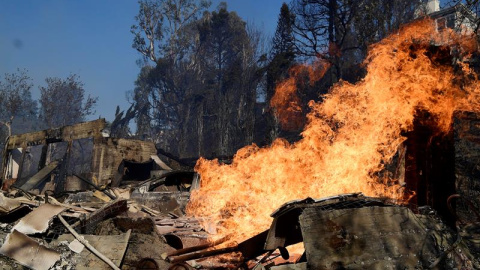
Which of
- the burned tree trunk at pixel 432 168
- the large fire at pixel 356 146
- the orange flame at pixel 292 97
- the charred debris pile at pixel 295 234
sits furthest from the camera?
the orange flame at pixel 292 97

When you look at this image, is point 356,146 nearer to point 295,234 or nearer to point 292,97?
point 295,234

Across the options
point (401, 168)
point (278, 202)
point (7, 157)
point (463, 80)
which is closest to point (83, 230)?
point (278, 202)

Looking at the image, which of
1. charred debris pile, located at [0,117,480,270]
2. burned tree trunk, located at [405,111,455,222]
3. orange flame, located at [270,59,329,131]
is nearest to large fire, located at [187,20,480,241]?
burned tree trunk, located at [405,111,455,222]

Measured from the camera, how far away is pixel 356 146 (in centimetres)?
815

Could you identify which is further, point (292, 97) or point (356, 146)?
point (292, 97)

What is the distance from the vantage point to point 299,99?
25688 mm

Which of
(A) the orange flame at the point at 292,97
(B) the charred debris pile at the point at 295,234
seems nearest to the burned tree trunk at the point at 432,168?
(B) the charred debris pile at the point at 295,234

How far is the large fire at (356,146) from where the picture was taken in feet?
21.6

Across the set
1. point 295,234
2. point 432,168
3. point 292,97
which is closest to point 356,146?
point 432,168

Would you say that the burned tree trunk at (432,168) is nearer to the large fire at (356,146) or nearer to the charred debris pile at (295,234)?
the charred debris pile at (295,234)

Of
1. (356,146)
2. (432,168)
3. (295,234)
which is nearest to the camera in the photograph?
(295,234)

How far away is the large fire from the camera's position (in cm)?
660

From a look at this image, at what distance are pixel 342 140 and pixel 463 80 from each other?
776cm

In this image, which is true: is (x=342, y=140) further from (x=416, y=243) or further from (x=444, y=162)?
(x=416, y=243)
